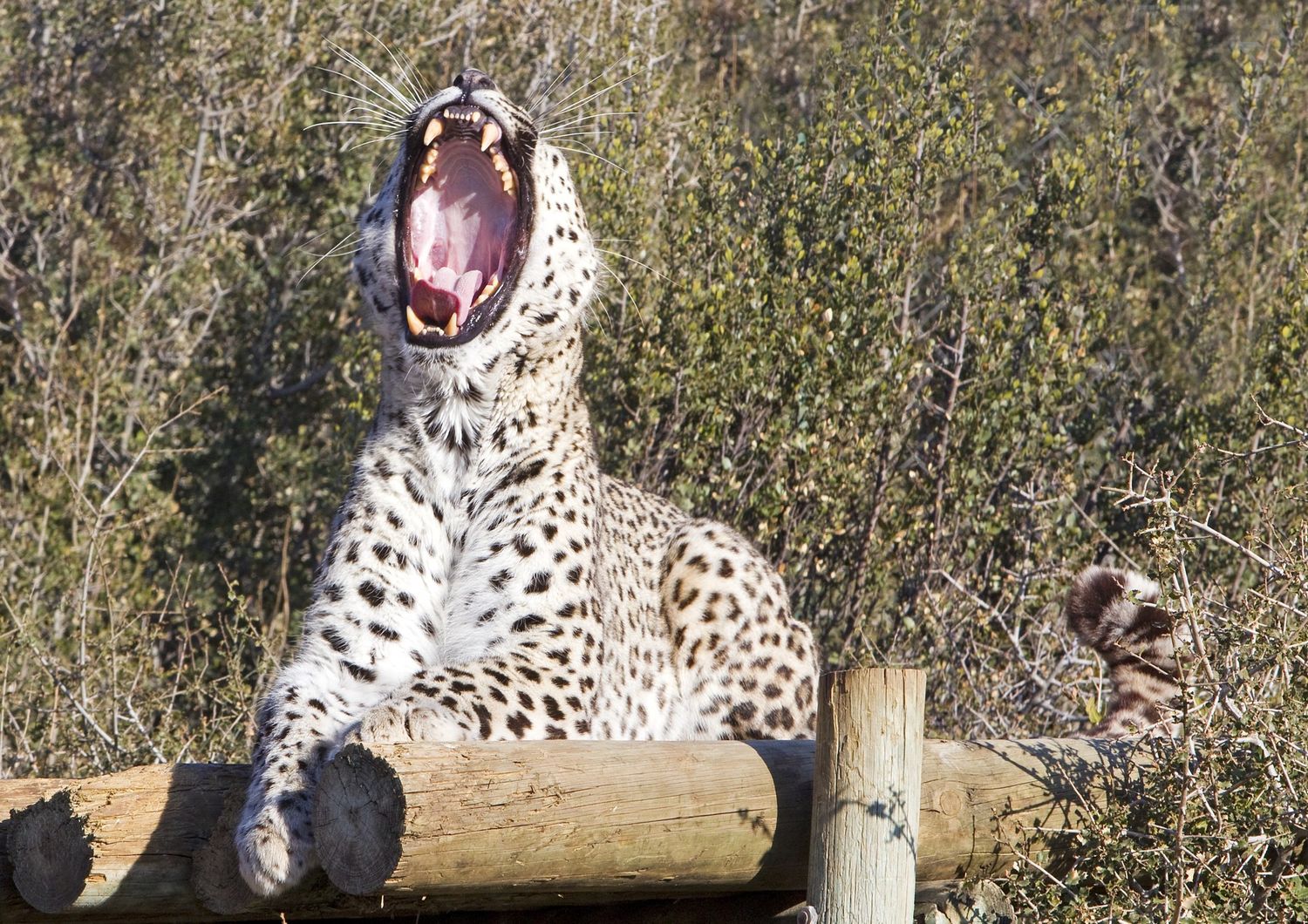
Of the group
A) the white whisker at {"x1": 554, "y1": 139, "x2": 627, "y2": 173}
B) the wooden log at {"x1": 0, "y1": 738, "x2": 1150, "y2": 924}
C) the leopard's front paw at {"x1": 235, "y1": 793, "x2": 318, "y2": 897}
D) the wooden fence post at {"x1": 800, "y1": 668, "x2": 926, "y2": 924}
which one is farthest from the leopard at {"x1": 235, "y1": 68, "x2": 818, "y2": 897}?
the wooden fence post at {"x1": 800, "y1": 668, "x2": 926, "y2": 924}

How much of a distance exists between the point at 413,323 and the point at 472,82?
882mm

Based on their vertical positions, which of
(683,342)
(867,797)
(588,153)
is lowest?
(867,797)

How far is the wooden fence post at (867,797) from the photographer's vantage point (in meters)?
4.10

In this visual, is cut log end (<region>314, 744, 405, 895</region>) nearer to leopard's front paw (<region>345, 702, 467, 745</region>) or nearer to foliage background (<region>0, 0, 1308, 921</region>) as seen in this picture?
→ leopard's front paw (<region>345, 702, 467, 745</region>)

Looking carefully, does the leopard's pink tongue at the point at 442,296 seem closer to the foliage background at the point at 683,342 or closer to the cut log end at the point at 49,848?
the foliage background at the point at 683,342

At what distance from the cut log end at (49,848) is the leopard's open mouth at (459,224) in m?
1.88

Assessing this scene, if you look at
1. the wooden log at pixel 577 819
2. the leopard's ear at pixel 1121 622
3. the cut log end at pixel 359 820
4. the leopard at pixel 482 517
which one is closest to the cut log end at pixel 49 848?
the wooden log at pixel 577 819

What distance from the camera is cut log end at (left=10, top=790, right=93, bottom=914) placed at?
4.02m

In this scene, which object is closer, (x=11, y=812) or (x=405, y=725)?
(x=11, y=812)

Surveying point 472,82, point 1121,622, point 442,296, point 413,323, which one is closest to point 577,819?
point 413,323

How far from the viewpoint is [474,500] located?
532 cm

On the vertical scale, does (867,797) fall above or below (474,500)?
below

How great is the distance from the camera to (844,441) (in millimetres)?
9156

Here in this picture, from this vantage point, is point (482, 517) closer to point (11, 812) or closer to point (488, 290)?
point (488, 290)
